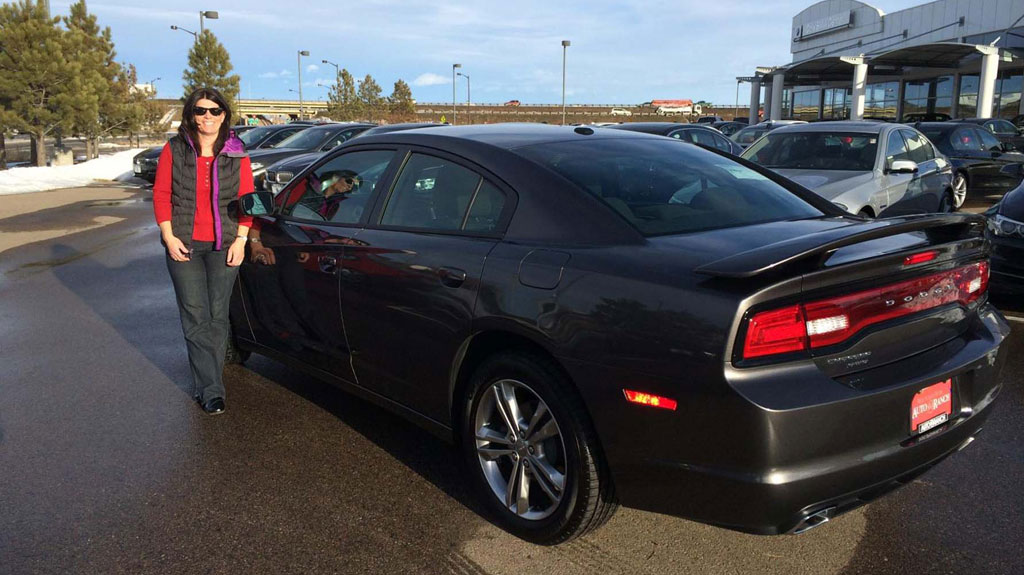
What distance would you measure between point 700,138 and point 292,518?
12.7 metres

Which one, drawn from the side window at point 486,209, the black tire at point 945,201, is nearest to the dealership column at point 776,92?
the black tire at point 945,201

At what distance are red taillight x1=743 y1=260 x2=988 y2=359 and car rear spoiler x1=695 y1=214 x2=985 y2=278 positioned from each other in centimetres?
15

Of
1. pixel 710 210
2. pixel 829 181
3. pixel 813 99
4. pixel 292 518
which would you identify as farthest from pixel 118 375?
pixel 813 99

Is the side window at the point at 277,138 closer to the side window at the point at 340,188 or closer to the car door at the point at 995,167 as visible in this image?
the car door at the point at 995,167

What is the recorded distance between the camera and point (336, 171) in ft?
14.4

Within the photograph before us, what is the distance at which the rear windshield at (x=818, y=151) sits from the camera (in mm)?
8695

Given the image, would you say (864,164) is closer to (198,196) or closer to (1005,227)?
(1005,227)

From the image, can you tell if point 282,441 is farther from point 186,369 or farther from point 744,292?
point 744,292

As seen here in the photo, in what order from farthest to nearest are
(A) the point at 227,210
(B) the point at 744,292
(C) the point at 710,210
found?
(A) the point at 227,210, (C) the point at 710,210, (B) the point at 744,292

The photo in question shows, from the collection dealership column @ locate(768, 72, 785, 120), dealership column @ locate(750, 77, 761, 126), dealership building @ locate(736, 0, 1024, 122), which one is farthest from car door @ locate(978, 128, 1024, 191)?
dealership column @ locate(750, 77, 761, 126)

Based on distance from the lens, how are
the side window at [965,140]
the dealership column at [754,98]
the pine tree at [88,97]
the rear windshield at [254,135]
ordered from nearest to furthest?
the side window at [965,140], the rear windshield at [254,135], the pine tree at [88,97], the dealership column at [754,98]

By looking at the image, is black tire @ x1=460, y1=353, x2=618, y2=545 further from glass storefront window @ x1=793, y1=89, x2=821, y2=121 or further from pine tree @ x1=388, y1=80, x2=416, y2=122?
pine tree @ x1=388, y1=80, x2=416, y2=122

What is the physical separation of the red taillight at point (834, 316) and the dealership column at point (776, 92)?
42.4 meters

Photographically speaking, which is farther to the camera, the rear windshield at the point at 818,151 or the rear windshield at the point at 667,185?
the rear windshield at the point at 818,151
